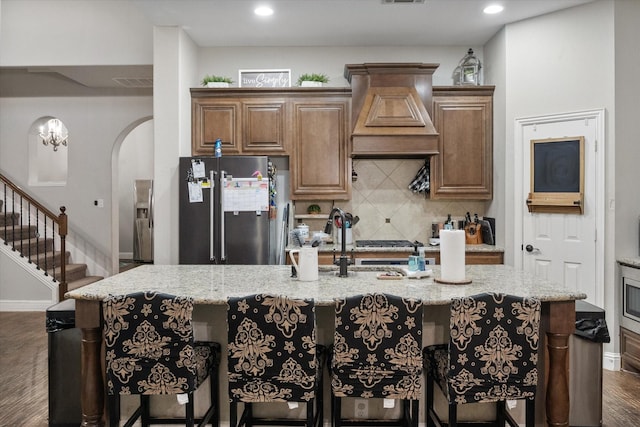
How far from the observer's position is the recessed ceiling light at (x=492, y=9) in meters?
3.82

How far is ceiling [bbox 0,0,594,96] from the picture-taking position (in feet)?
12.4

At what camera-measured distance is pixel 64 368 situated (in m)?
2.53

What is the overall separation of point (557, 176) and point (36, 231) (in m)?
6.70

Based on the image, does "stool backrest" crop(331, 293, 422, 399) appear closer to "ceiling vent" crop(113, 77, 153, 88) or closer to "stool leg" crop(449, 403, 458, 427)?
"stool leg" crop(449, 403, 458, 427)

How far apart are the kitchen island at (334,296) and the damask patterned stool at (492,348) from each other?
0.16m

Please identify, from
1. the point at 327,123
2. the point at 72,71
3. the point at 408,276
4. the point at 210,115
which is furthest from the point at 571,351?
the point at 72,71

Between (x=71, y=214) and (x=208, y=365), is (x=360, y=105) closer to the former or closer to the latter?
(x=208, y=365)

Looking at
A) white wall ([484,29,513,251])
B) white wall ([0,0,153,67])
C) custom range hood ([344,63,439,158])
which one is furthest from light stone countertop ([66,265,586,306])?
white wall ([0,0,153,67])

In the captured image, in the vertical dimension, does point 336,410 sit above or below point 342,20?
below

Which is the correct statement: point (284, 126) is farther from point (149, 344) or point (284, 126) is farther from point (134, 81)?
point (149, 344)

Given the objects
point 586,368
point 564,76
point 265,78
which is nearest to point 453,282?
point 586,368

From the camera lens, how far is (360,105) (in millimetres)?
4430

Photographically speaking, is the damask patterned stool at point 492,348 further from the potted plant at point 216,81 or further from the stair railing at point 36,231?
the stair railing at point 36,231

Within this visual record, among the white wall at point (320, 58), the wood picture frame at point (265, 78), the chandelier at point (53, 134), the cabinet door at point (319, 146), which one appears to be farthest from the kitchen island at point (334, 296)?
the chandelier at point (53, 134)
